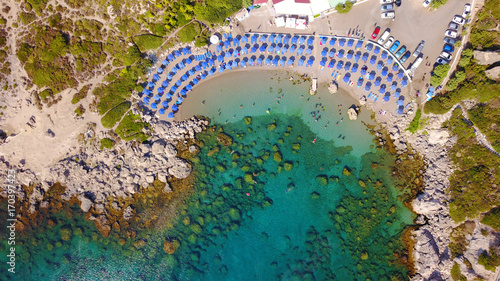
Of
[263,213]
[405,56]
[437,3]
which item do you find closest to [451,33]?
[437,3]

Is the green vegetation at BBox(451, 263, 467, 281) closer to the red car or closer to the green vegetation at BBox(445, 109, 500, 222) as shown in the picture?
the green vegetation at BBox(445, 109, 500, 222)

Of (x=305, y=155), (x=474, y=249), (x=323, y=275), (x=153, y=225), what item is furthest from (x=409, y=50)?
(x=153, y=225)

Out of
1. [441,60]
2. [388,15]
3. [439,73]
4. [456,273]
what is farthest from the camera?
[388,15]

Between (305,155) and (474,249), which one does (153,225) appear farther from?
(474,249)

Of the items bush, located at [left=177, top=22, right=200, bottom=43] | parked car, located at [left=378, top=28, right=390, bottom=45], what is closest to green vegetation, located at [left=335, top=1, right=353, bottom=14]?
parked car, located at [left=378, top=28, right=390, bottom=45]

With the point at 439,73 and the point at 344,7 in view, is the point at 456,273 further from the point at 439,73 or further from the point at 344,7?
the point at 344,7

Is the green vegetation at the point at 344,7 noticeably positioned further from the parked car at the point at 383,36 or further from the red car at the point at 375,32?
the parked car at the point at 383,36
